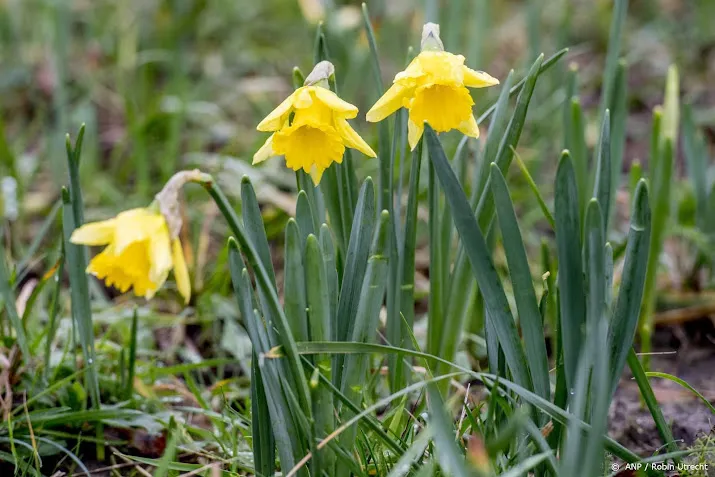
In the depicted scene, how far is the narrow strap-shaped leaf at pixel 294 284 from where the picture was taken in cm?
113

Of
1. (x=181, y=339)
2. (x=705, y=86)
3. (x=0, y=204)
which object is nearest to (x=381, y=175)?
(x=181, y=339)

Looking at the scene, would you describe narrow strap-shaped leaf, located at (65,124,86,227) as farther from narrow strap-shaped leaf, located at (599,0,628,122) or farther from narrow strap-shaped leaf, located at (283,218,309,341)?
narrow strap-shaped leaf, located at (599,0,628,122)

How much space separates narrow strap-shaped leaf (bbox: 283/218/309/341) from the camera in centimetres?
113

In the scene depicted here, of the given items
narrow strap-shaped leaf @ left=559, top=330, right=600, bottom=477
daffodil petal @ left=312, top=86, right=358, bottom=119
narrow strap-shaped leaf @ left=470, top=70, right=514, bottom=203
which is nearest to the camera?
narrow strap-shaped leaf @ left=559, top=330, right=600, bottom=477

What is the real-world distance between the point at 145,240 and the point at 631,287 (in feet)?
2.37

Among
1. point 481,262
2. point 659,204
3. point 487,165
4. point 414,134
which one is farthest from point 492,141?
point 659,204

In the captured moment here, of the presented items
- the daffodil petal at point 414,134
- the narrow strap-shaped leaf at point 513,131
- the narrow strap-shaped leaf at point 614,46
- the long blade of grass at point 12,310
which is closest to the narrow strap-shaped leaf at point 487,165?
the narrow strap-shaped leaf at point 513,131

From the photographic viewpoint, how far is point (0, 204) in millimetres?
2422

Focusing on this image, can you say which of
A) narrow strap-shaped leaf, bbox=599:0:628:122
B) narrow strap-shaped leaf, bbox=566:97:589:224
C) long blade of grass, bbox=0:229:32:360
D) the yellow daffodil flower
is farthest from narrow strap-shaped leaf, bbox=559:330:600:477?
long blade of grass, bbox=0:229:32:360

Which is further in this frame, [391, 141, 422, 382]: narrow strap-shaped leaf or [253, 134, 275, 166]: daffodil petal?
[391, 141, 422, 382]: narrow strap-shaped leaf

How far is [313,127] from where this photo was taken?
121 centimetres

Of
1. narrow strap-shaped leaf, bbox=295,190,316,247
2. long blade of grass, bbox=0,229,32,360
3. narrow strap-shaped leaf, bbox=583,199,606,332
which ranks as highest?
narrow strap-shaped leaf, bbox=295,190,316,247

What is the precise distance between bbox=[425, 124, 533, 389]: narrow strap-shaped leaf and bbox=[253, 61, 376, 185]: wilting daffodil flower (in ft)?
0.40

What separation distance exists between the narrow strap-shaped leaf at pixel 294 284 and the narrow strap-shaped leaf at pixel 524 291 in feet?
1.02
